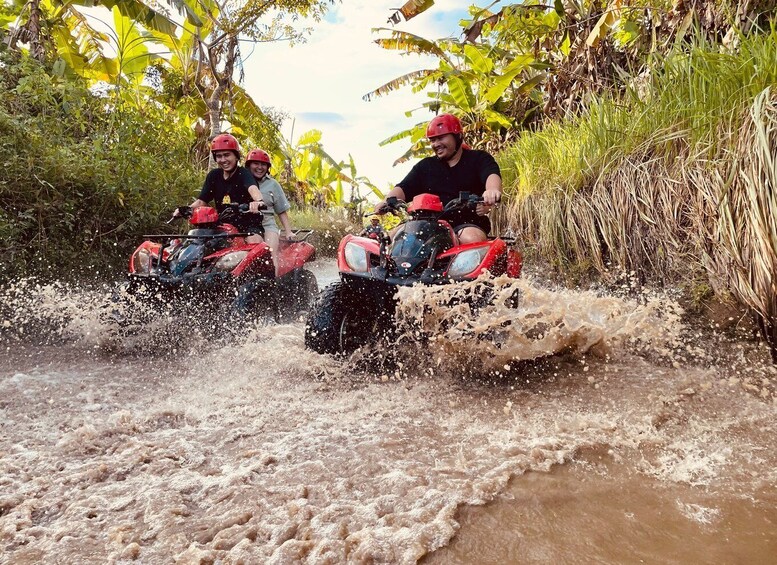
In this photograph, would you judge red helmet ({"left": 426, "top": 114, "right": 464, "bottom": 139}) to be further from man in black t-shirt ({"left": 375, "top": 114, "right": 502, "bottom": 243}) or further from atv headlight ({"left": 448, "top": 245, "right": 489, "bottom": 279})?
atv headlight ({"left": 448, "top": 245, "right": 489, "bottom": 279})

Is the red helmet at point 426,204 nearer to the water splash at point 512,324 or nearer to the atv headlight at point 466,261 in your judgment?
the atv headlight at point 466,261

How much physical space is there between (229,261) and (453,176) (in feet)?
6.61

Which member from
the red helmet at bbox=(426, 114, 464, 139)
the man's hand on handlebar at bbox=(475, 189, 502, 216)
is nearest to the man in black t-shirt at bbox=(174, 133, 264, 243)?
the red helmet at bbox=(426, 114, 464, 139)

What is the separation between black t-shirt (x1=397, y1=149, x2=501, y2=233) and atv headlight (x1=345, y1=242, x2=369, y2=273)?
979 millimetres

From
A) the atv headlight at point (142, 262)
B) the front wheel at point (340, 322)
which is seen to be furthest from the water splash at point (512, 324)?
the atv headlight at point (142, 262)

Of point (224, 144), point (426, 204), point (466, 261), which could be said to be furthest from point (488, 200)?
point (224, 144)

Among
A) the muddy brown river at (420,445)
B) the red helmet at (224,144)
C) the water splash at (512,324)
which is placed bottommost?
the muddy brown river at (420,445)

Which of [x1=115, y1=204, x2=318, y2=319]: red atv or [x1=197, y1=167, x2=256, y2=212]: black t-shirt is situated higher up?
[x1=197, y1=167, x2=256, y2=212]: black t-shirt

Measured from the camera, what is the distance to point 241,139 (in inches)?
703

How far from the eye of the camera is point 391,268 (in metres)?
3.81

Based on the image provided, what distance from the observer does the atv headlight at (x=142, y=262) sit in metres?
5.23

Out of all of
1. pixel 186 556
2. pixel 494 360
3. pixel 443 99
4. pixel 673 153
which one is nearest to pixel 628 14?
pixel 673 153

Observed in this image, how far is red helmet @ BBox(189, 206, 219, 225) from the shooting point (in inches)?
209

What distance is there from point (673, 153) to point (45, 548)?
465 centimetres
